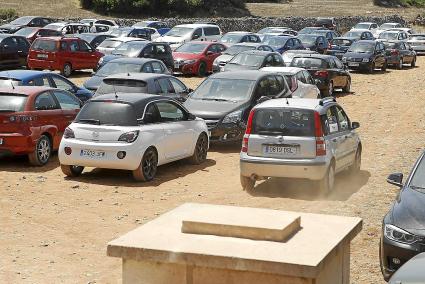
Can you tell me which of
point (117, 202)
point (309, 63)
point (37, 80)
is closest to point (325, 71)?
point (309, 63)

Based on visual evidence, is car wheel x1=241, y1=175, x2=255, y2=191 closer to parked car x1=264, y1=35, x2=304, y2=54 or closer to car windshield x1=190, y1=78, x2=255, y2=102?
car windshield x1=190, y1=78, x2=255, y2=102

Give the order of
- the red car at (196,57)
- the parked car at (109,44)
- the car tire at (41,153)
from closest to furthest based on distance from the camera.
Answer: the car tire at (41,153) → the red car at (196,57) → the parked car at (109,44)

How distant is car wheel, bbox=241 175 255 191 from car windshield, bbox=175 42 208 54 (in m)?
20.8

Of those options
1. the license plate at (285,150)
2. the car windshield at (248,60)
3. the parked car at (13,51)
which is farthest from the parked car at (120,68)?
the license plate at (285,150)

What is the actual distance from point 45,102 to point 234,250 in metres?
12.3

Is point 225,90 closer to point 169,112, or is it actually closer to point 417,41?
point 169,112

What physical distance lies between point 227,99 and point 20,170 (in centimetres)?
503

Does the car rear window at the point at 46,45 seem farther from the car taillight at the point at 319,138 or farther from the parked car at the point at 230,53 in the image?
the car taillight at the point at 319,138

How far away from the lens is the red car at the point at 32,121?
15.4 metres

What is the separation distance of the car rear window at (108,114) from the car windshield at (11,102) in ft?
4.94

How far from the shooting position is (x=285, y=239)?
4801mm

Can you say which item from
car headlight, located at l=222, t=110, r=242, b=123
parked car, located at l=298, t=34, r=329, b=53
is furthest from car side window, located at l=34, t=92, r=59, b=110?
parked car, located at l=298, t=34, r=329, b=53

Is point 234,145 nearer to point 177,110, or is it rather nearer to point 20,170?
point 177,110

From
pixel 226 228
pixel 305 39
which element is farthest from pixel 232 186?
pixel 305 39
